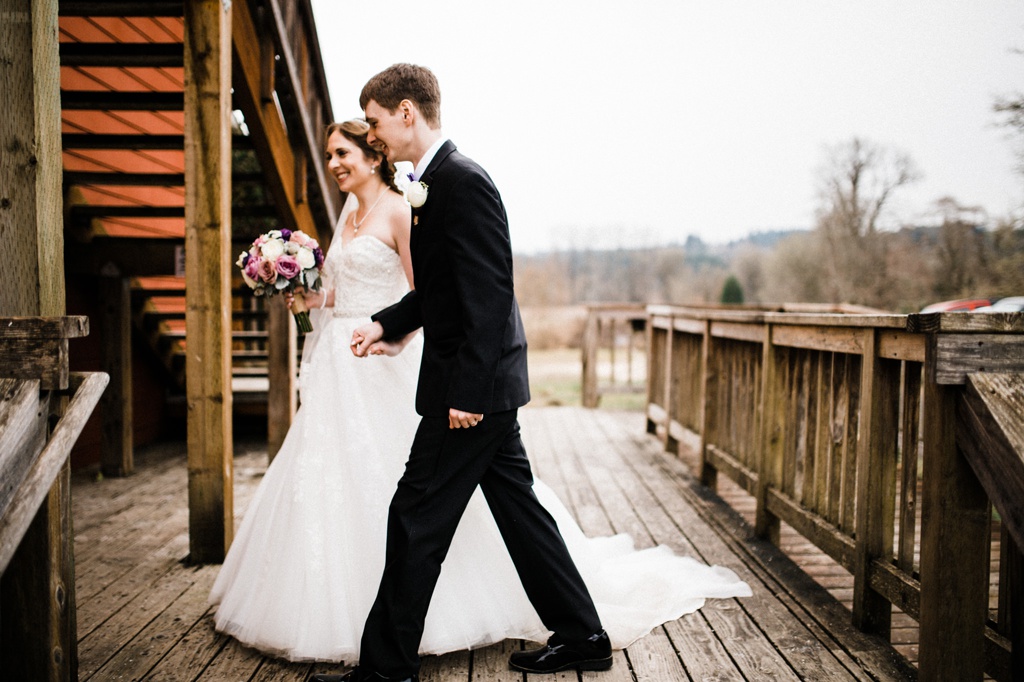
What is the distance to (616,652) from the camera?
259 centimetres

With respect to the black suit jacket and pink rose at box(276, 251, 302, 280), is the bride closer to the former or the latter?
pink rose at box(276, 251, 302, 280)

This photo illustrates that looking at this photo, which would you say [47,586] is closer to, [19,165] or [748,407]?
[19,165]

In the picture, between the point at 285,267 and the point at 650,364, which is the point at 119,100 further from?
the point at 650,364

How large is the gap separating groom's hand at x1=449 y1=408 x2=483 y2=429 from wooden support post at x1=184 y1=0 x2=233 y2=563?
1852 mm

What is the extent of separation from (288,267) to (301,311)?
0.77 feet

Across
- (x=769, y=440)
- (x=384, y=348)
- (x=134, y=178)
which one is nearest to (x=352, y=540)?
(x=384, y=348)

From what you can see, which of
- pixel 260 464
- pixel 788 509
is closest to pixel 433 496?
pixel 788 509

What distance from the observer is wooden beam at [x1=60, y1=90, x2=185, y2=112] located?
14.4 ft

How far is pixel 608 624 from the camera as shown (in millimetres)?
2680

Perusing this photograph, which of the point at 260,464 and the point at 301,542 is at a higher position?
the point at 301,542

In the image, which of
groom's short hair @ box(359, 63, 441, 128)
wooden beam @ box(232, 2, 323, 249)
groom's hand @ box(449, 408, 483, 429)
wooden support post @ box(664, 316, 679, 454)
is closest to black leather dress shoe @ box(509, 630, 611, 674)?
groom's hand @ box(449, 408, 483, 429)

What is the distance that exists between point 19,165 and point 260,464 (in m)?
4.35

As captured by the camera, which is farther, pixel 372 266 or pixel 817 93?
pixel 817 93

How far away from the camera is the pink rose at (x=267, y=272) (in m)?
3.02
